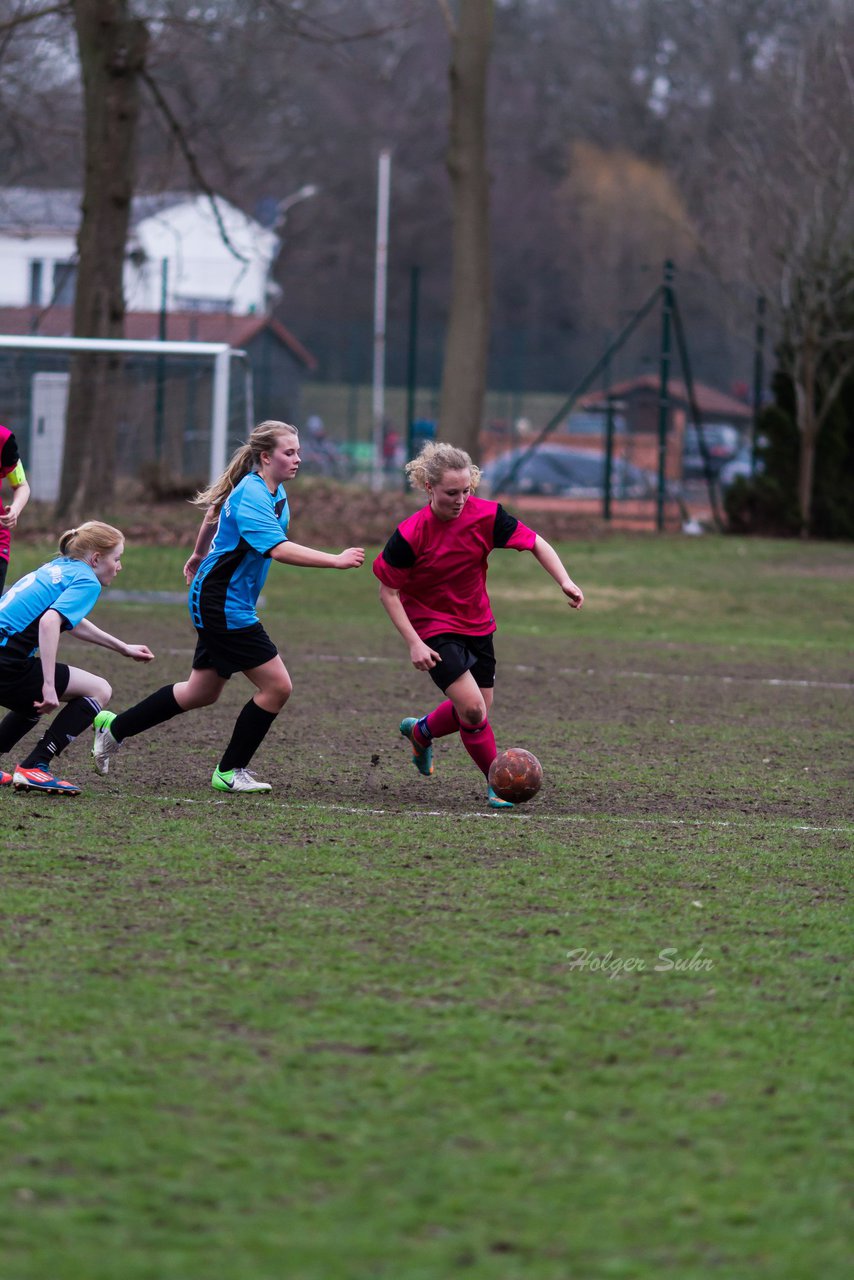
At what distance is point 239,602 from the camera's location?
675 cm

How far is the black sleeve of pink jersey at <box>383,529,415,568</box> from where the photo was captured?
673cm

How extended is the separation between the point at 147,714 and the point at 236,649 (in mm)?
521

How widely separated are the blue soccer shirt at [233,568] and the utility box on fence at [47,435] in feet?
38.2

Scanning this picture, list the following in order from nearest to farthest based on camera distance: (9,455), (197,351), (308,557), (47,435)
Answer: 1. (308,557)
2. (9,455)
3. (197,351)
4. (47,435)

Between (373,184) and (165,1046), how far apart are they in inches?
2397

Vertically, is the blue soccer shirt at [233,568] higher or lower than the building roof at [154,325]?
lower

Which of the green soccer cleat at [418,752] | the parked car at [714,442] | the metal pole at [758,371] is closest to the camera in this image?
the green soccer cleat at [418,752]

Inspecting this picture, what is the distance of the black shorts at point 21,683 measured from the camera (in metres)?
6.51

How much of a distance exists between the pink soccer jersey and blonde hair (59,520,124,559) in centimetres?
110

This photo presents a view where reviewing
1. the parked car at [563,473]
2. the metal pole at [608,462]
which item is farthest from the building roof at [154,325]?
the metal pole at [608,462]

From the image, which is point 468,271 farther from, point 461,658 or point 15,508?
point 461,658

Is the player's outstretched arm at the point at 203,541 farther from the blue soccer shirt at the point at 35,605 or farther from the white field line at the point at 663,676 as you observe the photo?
the white field line at the point at 663,676

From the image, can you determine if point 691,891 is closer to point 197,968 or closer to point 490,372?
point 197,968

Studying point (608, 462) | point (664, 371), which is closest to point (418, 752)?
point (664, 371)
